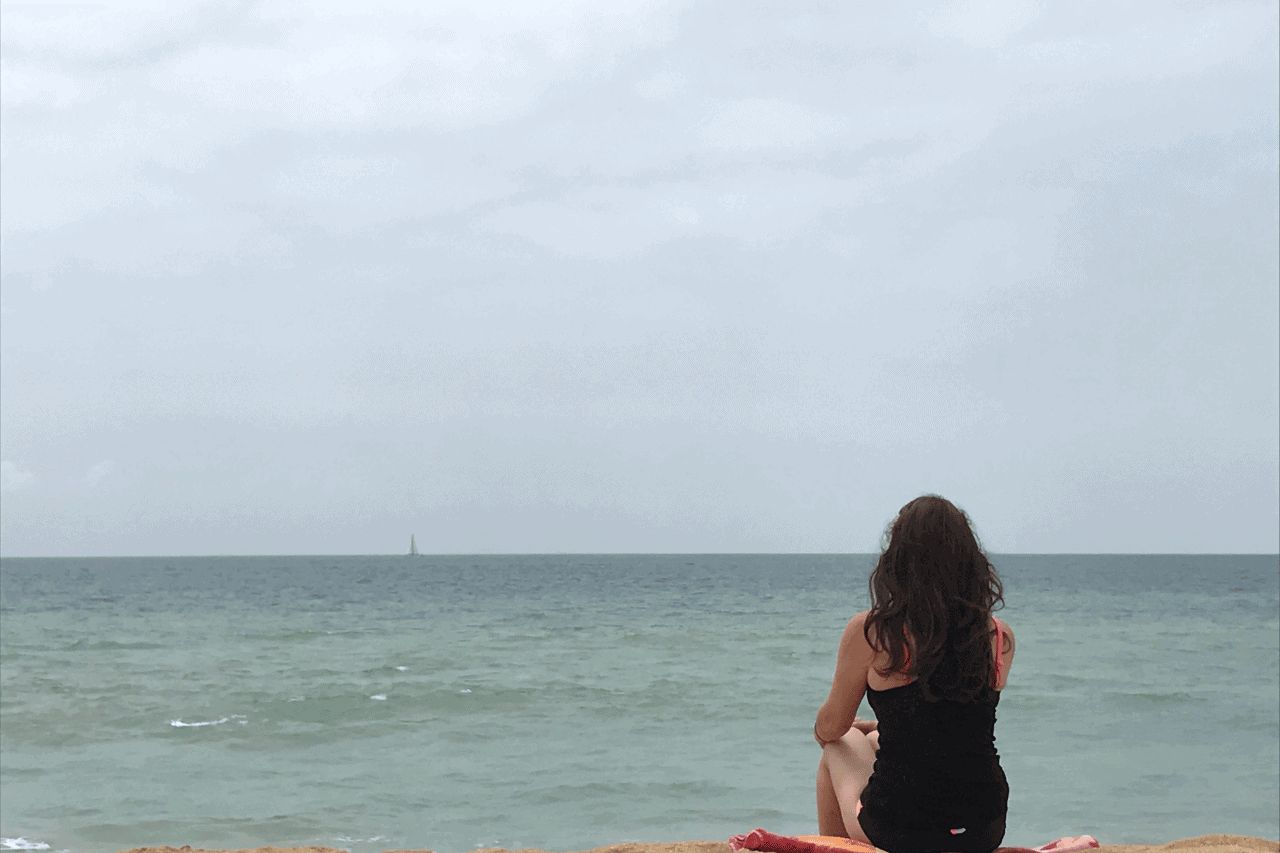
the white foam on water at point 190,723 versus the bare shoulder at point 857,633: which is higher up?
the bare shoulder at point 857,633

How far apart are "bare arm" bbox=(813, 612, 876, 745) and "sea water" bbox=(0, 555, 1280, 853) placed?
450 cm

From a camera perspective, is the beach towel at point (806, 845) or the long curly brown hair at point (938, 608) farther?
the beach towel at point (806, 845)

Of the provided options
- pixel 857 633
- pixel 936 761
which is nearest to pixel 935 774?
pixel 936 761

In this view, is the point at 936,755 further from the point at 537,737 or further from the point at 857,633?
the point at 537,737

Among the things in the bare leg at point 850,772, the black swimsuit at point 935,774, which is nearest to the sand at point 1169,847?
the bare leg at point 850,772

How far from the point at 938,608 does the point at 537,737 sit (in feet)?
29.0

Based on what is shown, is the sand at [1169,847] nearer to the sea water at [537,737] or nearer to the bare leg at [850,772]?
the bare leg at [850,772]

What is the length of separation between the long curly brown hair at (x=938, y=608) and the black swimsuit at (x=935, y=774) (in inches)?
2.9

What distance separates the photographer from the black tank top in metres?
3.05

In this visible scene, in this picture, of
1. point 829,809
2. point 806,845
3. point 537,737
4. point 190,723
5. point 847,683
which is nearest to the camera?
point 847,683

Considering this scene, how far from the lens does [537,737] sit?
36.2ft

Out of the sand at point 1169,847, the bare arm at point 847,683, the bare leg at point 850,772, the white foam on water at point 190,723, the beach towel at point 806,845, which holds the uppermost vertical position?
the bare arm at point 847,683

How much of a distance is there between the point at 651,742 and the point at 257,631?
60.5 feet

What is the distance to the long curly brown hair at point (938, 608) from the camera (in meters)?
2.98
